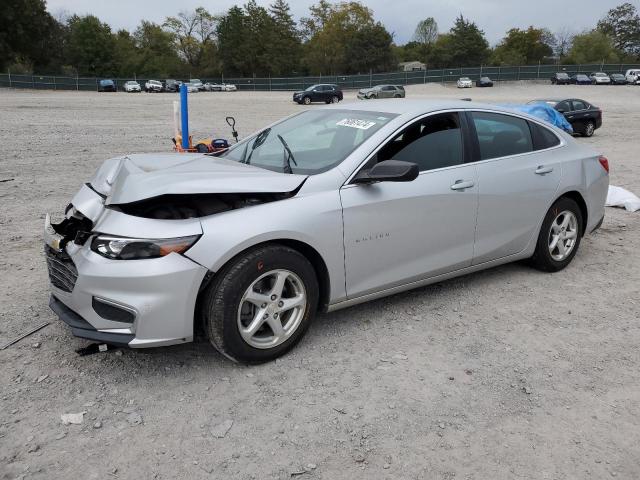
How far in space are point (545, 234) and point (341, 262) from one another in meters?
2.27

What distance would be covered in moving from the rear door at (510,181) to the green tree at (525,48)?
108 m

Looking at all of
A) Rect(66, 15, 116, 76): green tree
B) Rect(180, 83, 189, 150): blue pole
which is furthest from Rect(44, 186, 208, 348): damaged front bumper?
Rect(66, 15, 116, 76): green tree

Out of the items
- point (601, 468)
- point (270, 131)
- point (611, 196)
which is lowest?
point (601, 468)

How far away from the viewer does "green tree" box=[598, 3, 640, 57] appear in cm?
11319

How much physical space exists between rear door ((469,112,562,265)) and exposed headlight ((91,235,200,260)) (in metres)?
2.35

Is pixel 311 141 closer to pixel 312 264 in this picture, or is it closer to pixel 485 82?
pixel 312 264

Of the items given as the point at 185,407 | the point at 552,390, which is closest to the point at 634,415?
the point at 552,390

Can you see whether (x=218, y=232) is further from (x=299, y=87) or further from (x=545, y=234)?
(x=299, y=87)

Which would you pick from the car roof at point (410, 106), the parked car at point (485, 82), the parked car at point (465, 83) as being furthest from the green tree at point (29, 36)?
the car roof at point (410, 106)

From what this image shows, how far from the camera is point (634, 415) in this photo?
2.96 meters

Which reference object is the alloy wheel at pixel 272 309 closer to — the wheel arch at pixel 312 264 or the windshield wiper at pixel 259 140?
the wheel arch at pixel 312 264

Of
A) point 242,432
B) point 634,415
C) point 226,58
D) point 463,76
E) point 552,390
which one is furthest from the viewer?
point 226,58

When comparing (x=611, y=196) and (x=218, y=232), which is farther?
(x=611, y=196)

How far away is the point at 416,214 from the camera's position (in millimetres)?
3822
